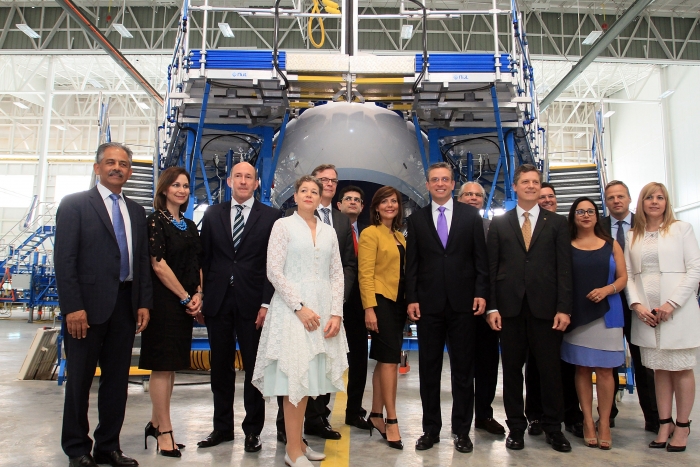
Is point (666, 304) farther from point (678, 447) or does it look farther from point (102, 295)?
point (102, 295)

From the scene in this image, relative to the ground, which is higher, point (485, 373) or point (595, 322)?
point (595, 322)

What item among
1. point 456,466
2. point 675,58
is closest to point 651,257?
point 456,466

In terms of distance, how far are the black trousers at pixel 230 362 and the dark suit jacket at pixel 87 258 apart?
2.06 feet

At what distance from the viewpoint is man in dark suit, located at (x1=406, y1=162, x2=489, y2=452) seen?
13.3ft

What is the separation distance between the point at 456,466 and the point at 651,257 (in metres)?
2.18

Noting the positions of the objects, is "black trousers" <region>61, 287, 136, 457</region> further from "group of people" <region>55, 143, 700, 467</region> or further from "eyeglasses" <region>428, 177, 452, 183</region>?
"eyeglasses" <region>428, 177, 452, 183</region>

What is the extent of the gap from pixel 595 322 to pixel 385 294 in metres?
1.57

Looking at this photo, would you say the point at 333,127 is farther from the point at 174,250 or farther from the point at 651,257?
the point at 651,257

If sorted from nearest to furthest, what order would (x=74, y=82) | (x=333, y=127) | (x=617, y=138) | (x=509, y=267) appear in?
(x=509, y=267) < (x=333, y=127) < (x=74, y=82) < (x=617, y=138)

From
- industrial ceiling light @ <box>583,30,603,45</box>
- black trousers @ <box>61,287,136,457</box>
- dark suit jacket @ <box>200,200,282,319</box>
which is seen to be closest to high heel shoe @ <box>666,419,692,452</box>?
dark suit jacket @ <box>200,200,282,319</box>

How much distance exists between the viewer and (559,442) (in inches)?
157

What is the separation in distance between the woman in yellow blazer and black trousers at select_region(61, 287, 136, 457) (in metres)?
1.62

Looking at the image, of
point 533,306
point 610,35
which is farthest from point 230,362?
point 610,35

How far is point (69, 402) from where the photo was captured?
3.41 metres
